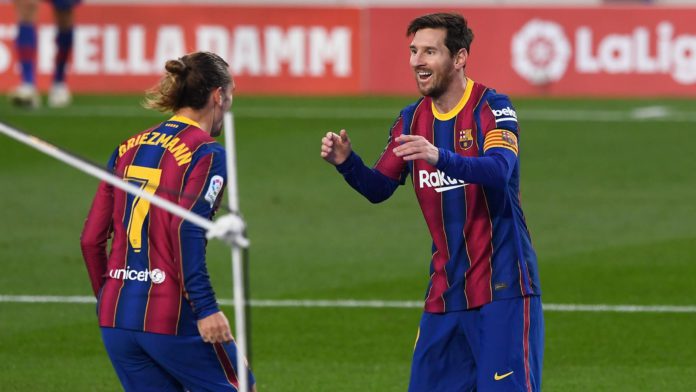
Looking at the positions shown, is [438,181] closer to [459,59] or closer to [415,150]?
[459,59]

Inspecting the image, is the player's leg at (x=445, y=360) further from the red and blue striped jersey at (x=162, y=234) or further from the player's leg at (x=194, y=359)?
the red and blue striped jersey at (x=162, y=234)

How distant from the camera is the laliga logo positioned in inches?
874

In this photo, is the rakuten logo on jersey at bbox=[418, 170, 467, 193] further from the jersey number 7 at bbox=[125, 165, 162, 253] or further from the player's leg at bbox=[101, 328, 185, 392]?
the player's leg at bbox=[101, 328, 185, 392]

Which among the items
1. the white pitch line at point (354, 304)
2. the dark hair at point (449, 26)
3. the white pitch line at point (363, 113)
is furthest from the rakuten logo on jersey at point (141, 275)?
the white pitch line at point (363, 113)

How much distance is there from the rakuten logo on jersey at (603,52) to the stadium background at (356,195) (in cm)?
3

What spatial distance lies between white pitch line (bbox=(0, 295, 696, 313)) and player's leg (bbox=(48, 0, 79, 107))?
34.9 feet

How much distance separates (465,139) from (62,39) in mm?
15305

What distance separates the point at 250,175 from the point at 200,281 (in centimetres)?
1038

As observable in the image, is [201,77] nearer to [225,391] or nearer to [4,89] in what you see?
[225,391]

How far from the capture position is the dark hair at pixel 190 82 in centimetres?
573

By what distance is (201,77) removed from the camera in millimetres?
5738

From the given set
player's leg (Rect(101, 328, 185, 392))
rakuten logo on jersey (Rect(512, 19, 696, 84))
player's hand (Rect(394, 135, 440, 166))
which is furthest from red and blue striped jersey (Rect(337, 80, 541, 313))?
rakuten logo on jersey (Rect(512, 19, 696, 84))

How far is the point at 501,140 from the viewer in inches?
236

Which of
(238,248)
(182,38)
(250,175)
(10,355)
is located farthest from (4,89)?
(238,248)
